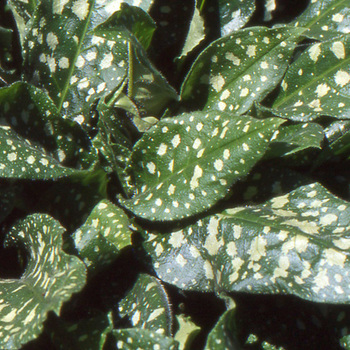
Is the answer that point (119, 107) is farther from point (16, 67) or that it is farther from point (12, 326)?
point (12, 326)

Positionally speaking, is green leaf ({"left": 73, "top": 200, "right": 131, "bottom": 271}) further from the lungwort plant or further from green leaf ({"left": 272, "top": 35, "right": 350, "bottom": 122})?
green leaf ({"left": 272, "top": 35, "right": 350, "bottom": 122})

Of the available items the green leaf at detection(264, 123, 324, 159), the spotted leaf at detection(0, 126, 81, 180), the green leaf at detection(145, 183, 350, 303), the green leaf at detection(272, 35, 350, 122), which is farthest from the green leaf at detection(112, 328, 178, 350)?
the green leaf at detection(272, 35, 350, 122)

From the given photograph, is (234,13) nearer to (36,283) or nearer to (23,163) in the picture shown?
(23,163)

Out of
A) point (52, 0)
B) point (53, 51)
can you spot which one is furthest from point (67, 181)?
point (52, 0)

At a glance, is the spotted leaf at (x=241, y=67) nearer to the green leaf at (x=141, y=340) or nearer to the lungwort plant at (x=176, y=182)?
the lungwort plant at (x=176, y=182)

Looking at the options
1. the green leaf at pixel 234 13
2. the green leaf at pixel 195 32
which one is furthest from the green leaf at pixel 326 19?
the green leaf at pixel 195 32

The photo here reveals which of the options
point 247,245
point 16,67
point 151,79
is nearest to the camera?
point 247,245

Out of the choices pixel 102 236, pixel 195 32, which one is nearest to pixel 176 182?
pixel 102 236
